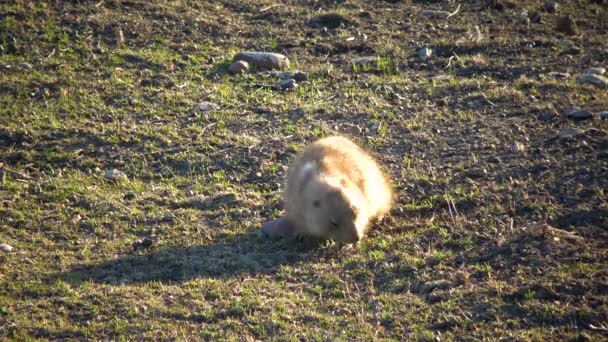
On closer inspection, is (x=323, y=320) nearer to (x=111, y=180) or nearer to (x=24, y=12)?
(x=111, y=180)

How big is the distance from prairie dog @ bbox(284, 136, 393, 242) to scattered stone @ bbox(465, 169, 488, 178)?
0.73m

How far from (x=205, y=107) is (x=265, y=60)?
1.22 m

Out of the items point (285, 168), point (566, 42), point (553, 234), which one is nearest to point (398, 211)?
point (285, 168)

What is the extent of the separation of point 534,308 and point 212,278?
7.49 feet

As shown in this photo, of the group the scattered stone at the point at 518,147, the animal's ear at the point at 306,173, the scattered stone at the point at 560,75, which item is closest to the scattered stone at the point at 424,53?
the scattered stone at the point at 560,75

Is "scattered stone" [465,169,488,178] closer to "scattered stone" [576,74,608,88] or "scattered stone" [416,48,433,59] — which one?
"scattered stone" [576,74,608,88]

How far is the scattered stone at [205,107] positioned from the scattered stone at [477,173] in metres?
2.93

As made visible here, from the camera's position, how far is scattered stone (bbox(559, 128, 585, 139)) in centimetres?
788

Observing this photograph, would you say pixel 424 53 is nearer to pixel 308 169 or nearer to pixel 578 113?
pixel 578 113

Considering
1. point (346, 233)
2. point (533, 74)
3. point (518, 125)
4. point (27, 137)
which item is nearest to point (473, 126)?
point (518, 125)

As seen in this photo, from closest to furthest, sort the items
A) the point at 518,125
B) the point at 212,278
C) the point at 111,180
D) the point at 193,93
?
the point at 212,278
the point at 111,180
the point at 518,125
the point at 193,93

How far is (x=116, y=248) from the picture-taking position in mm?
6816

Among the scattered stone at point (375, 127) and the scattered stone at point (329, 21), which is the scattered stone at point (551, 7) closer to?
the scattered stone at point (329, 21)

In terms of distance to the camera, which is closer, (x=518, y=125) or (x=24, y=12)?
(x=518, y=125)
